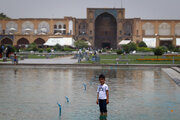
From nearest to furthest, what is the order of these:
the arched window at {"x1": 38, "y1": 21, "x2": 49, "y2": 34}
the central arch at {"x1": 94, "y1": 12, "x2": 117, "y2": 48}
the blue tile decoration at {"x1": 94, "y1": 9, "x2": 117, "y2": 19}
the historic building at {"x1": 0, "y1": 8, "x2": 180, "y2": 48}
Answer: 1. the historic building at {"x1": 0, "y1": 8, "x2": 180, "y2": 48}
2. the blue tile decoration at {"x1": 94, "y1": 9, "x2": 117, "y2": 19}
3. the arched window at {"x1": 38, "y1": 21, "x2": 49, "y2": 34}
4. the central arch at {"x1": 94, "y1": 12, "x2": 117, "y2": 48}

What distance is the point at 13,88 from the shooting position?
42.7ft

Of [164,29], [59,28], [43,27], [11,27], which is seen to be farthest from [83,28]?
[164,29]

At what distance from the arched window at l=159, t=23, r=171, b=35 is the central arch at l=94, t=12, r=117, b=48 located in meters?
7.66

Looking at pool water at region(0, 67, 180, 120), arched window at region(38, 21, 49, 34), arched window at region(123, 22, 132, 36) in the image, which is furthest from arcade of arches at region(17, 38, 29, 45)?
pool water at region(0, 67, 180, 120)

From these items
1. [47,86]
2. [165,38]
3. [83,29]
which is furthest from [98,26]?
[47,86]

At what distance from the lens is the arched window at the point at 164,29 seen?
67.9m

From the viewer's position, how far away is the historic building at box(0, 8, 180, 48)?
66.3 metres

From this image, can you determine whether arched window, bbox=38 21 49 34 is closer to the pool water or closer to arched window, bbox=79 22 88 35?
arched window, bbox=79 22 88 35

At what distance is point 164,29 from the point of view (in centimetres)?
6806

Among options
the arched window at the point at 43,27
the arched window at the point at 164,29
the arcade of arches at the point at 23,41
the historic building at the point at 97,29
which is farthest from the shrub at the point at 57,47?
the arched window at the point at 164,29

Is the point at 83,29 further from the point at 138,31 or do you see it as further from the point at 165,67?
the point at 165,67

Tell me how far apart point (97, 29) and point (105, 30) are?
1385mm

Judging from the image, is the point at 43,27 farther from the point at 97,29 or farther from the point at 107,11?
the point at 107,11

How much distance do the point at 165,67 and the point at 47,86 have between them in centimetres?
1315
